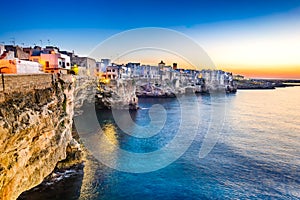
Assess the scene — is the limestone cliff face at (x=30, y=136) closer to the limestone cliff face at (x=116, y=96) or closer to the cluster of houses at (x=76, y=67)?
the cluster of houses at (x=76, y=67)

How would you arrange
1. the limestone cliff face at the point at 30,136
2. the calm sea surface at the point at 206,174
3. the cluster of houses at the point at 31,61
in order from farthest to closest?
the cluster of houses at the point at 31,61 < the calm sea surface at the point at 206,174 < the limestone cliff face at the point at 30,136

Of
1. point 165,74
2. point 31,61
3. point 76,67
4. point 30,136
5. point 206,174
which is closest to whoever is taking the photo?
point 30,136

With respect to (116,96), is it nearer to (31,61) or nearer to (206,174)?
(31,61)

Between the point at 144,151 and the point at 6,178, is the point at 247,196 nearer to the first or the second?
the point at 144,151

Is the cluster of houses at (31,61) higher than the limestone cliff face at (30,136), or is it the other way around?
the cluster of houses at (31,61)

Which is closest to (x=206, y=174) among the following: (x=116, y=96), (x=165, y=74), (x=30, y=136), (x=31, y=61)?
(x=30, y=136)

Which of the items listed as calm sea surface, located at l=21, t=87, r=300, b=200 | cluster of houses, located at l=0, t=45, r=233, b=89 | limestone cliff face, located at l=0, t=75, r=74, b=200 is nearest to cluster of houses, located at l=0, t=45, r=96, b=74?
cluster of houses, located at l=0, t=45, r=233, b=89

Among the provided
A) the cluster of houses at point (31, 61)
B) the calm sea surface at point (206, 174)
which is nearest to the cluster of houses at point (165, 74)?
the cluster of houses at point (31, 61)

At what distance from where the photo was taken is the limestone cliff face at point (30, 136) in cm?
1208

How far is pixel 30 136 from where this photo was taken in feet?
46.3

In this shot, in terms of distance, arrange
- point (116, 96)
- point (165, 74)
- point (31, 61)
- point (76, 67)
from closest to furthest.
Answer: point (31, 61) → point (76, 67) → point (116, 96) → point (165, 74)

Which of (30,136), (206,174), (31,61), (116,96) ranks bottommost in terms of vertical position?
(206,174)

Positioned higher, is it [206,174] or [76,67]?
[76,67]

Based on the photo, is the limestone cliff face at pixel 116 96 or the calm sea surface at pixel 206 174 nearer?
the calm sea surface at pixel 206 174
